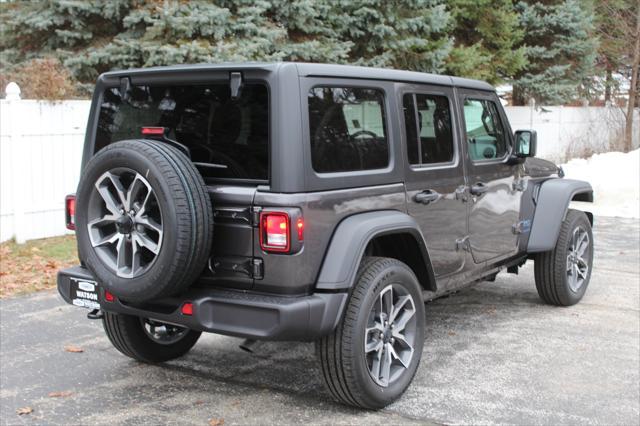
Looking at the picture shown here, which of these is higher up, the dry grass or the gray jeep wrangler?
the gray jeep wrangler

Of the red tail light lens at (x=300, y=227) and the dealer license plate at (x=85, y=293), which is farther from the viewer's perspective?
the dealer license plate at (x=85, y=293)

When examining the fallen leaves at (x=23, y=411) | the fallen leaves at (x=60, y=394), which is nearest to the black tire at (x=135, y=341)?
the fallen leaves at (x=60, y=394)

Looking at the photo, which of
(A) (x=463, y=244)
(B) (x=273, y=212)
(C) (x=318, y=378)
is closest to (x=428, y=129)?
(A) (x=463, y=244)

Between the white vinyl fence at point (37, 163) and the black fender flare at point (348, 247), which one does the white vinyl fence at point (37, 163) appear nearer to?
the white vinyl fence at point (37, 163)

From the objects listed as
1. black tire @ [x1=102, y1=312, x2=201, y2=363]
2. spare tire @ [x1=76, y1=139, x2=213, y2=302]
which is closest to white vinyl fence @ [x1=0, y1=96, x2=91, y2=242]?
black tire @ [x1=102, y1=312, x2=201, y2=363]

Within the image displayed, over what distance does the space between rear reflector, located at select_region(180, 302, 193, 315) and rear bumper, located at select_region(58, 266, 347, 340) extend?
0.07ft

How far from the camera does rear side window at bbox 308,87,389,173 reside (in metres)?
3.94

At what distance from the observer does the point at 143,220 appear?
12.2 ft

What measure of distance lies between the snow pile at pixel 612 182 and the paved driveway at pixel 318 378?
6946 mm

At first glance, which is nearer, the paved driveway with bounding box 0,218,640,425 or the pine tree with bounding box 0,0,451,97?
the paved driveway with bounding box 0,218,640,425

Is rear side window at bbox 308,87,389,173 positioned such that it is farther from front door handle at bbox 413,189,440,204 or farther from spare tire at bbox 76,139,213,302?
spare tire at bbox 76,139,213,302

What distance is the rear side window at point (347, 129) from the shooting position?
A: 3.94m

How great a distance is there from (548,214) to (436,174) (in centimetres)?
179

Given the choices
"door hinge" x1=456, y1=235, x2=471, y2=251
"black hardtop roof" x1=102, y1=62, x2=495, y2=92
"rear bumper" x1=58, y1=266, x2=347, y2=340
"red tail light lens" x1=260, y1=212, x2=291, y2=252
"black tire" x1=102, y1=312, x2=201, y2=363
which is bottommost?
"black tire" x1=102, y1=312, x2=201, y2=363
